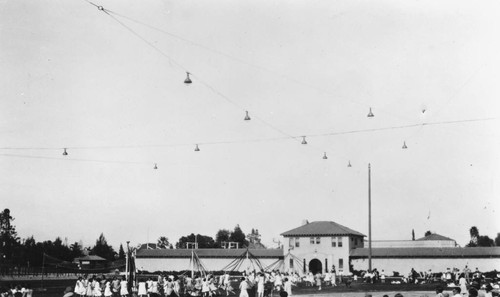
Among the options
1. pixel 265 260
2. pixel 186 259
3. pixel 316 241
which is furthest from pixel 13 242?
pixel 316 241

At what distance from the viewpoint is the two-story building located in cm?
7350

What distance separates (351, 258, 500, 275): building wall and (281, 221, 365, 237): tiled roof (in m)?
7.17

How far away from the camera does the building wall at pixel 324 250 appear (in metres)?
73.2

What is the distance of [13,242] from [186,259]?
121ft

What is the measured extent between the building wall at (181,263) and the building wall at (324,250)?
3.08m

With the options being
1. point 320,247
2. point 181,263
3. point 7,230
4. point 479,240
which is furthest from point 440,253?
point 479,240

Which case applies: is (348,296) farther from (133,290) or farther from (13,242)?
(13,242)

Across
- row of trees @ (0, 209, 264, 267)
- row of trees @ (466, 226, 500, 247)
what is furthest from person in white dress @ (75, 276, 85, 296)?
row of trees @ (466, 226, 500, 247)

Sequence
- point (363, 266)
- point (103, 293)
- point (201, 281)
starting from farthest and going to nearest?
point (363, 266)
point (201, 281)
point (103, 293)

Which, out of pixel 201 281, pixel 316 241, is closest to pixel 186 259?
pixel 316 241

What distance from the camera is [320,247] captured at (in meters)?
75.4

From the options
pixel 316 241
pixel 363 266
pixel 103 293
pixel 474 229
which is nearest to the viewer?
pixel 103 293

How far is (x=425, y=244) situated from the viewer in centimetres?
8706

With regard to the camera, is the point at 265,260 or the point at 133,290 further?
the point at 265,260
